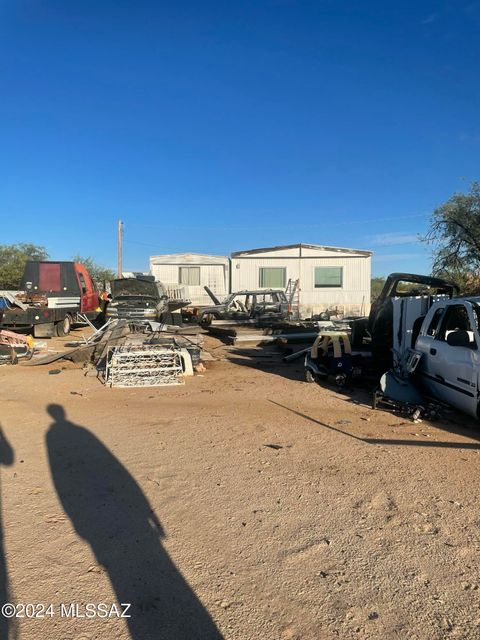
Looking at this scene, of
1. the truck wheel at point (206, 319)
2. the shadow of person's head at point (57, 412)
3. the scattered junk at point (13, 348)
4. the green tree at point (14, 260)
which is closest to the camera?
the shadow of person's head at point (57, 412)

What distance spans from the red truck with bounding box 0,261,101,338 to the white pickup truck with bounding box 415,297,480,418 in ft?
37.3

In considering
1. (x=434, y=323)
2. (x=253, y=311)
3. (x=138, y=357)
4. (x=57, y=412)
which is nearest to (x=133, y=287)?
(x=253, y=311)

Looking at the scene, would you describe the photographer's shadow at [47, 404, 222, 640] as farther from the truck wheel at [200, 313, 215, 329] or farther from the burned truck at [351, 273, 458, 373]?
the truck wheel at [200, 313, 215, 329]

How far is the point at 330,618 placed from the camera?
2.36 metres

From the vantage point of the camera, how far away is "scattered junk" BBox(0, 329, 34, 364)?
1032cm

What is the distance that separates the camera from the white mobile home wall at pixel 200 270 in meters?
26.4

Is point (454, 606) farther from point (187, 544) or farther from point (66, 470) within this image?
point (66, 470)

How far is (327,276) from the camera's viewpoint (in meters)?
26.4

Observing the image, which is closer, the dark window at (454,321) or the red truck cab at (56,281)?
the dark window at (454,321)

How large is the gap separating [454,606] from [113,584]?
6.20 feet

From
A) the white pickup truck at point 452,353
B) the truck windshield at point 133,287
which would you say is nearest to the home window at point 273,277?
the truck windshield at point 133,287

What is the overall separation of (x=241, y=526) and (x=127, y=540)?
797 mm

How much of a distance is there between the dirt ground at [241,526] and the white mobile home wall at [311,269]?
20550mm

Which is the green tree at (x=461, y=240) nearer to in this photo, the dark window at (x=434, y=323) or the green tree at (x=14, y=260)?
the dark window at (x=434, y=323)
